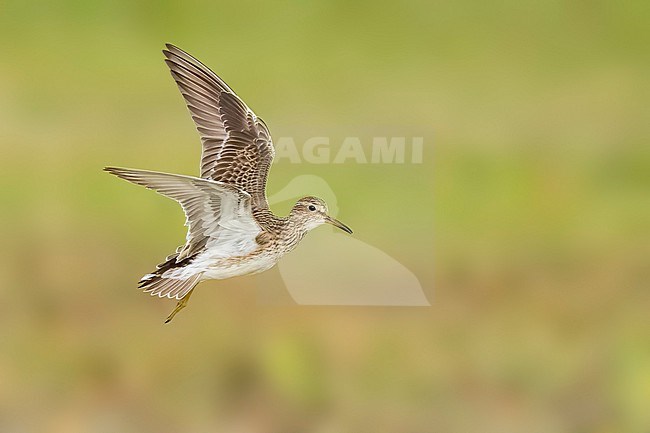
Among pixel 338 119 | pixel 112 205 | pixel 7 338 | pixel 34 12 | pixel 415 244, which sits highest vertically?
pixel 34 12

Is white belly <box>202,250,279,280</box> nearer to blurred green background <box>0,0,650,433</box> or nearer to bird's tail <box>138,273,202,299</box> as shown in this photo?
bird's tail <box>138,273,202,299</box>

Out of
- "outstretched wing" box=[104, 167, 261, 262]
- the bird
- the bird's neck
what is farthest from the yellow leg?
the bird's neck

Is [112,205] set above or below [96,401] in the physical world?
above

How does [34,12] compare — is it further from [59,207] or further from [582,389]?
[582,389]

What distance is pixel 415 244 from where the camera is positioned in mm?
2074

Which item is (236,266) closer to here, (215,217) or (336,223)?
(215,217)

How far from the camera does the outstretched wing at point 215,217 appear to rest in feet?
5.57

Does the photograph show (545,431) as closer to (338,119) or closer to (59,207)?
(338,119)

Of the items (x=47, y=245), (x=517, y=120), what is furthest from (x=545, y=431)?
(x=47, y=245)

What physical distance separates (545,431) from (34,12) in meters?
1.55

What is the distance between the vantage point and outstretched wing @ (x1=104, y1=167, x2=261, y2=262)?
170cm

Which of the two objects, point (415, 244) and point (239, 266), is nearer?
point (239, 266)

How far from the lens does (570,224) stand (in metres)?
2.09

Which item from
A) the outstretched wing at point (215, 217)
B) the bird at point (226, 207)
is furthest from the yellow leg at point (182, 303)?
the outstretched wing at point (215, 217)
